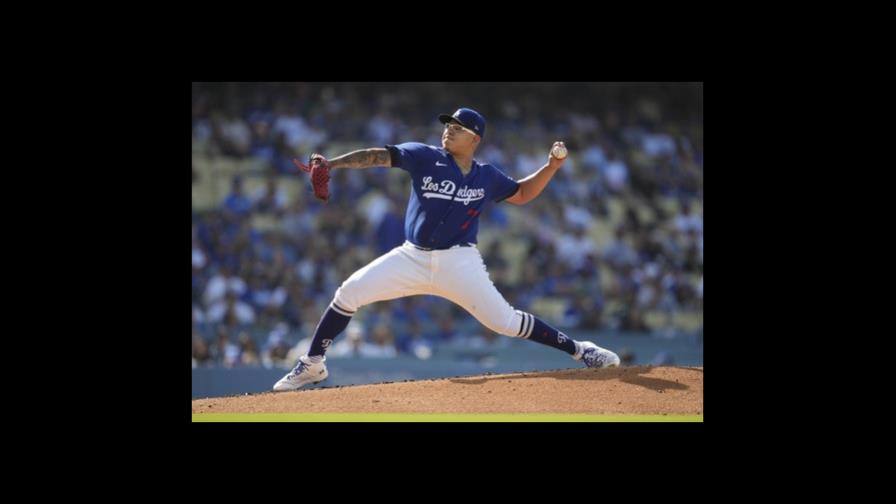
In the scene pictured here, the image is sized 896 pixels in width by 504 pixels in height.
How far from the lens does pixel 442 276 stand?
6438mm

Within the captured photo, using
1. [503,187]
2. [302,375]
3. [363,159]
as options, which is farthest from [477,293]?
[302,375]

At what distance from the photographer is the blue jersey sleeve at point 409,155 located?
6359 millimetres

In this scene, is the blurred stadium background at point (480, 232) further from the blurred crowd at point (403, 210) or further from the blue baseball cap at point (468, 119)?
the blue baseball cap at point (468, 119)

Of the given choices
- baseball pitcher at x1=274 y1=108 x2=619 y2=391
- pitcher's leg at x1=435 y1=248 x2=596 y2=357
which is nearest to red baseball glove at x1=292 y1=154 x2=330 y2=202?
baseball pitcher at x1=274 y1=108 x2=619 y2=391

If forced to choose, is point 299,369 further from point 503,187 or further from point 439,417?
point 503,187

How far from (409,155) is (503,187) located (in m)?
0.78

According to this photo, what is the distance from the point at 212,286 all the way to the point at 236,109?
3.48m

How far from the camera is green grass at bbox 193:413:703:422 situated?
6.07 m

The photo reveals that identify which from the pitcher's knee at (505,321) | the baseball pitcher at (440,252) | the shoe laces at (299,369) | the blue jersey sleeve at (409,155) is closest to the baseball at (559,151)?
the baseball pitcher at (440,252)

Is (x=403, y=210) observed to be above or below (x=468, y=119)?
below

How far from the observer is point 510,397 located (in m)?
6.36

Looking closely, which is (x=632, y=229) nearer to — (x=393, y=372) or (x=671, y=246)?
(x=671, y=246)

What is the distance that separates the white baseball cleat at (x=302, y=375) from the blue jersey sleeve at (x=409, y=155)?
1.42 m

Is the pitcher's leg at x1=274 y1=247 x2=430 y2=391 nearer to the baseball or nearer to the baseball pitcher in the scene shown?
the baseball pitcher
